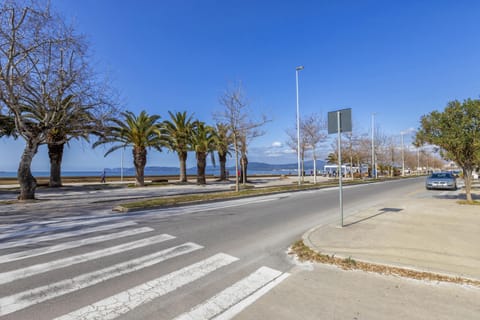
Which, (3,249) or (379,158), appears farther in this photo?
(379,158)

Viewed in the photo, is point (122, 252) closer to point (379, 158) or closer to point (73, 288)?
point (73, 288)

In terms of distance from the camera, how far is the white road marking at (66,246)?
15.3ft

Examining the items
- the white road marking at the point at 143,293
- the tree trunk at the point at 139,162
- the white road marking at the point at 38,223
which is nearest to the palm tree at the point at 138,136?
the tree trunk at the point at 139,162

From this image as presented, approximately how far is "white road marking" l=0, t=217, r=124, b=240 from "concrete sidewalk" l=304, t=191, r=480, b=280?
260 inches

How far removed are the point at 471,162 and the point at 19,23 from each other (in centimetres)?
2105

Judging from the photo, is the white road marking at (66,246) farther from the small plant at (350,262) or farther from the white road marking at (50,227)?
the small plant at (350,262)

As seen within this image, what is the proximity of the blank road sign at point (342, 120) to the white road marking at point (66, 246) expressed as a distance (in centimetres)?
589

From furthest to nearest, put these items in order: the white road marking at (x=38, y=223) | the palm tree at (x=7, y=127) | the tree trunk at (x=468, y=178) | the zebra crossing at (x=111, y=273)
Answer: the palm tree at (x=7, y=127) → the tree trunk at (x=468, y=178) → the white road marking at (x=38, y=223) → the zebra crossing at (x=111, y=273)

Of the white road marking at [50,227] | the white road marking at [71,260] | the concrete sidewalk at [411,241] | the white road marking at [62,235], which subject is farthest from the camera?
the white road marking at [50,227]

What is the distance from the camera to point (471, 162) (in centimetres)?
1045

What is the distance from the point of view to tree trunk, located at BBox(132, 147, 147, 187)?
2455 centimetres

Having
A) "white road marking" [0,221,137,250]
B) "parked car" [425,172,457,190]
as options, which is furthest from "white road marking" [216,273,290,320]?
"parked car" [425,172,457,190]

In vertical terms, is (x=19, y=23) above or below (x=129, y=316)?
above

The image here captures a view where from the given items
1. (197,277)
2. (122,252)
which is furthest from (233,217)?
(197,277)
